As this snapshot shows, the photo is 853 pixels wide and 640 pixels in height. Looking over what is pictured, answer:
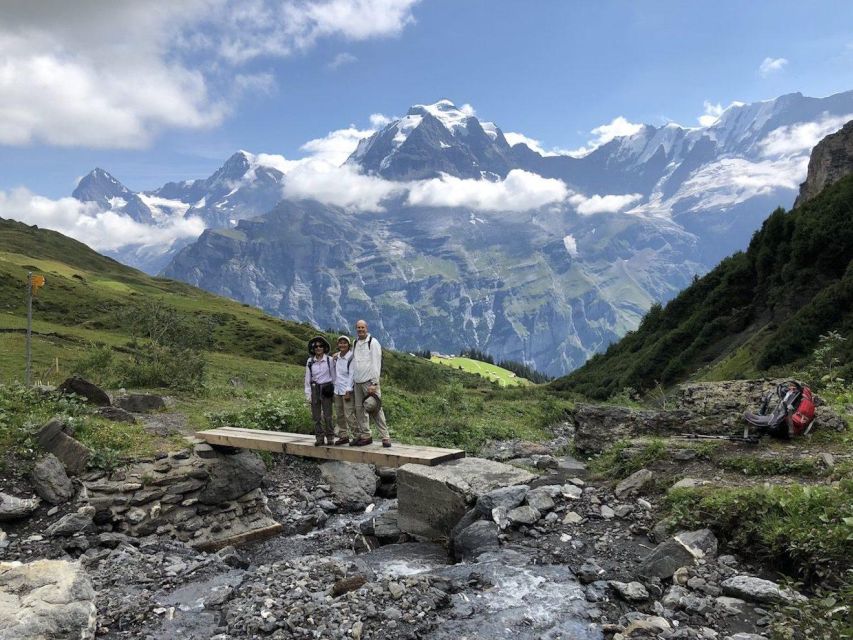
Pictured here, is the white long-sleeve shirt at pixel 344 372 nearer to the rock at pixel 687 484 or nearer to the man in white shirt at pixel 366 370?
the man in white shirt at pixel 366 370

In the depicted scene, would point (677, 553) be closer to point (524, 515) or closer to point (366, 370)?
point (524, 515)

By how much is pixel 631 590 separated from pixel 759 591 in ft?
6.40

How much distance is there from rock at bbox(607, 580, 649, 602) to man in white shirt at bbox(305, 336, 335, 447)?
972cm

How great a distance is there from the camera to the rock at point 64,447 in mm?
16562

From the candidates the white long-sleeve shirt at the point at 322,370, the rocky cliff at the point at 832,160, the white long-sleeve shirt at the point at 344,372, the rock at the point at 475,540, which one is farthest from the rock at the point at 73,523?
the rocky cliff at the point at 832,160

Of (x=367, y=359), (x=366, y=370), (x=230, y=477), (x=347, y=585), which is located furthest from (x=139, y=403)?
(x=347, y=585)

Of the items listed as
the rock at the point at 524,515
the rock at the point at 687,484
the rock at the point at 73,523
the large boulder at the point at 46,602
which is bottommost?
the rock at the point at 73,523

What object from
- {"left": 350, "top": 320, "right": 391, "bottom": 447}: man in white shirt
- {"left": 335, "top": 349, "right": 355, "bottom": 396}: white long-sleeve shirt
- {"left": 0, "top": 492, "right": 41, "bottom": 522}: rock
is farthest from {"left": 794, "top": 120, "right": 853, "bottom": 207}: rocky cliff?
{"left": 0, "top": 492, "right": 41, "bottom": 522}: rock

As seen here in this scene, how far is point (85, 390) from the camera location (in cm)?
2194

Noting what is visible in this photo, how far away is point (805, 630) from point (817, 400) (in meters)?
11.1

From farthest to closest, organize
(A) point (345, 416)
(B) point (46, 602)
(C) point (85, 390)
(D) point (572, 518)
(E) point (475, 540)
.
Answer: (C) point (85, 390) → (A) point (345, 416) → (D) point (572, 518) → (E) point (475, 540) → (B) point (46, 602)

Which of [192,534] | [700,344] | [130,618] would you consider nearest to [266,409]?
[192,534]

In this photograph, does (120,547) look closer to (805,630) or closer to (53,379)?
(805,630)

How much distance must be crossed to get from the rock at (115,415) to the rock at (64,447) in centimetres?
328
